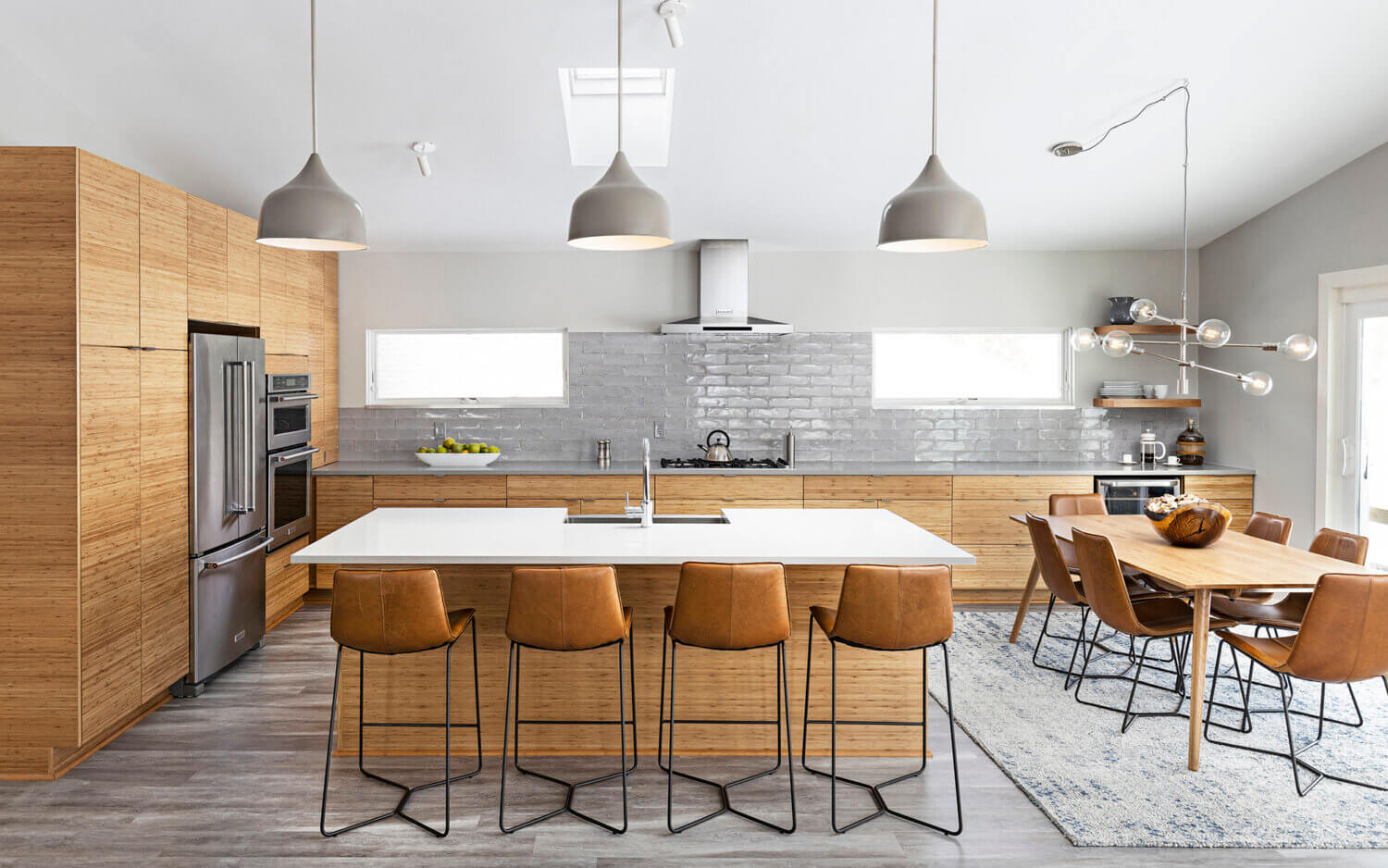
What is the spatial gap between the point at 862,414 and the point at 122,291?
4.71 meters

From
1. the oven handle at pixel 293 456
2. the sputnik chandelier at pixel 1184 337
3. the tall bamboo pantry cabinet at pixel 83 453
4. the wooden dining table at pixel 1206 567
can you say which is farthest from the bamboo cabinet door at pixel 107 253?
the sputnik chandelier at pixel 1184 337

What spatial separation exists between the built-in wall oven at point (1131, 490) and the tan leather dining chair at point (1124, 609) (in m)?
1.82

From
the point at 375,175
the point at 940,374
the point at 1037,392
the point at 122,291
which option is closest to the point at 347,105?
the point at 375,175

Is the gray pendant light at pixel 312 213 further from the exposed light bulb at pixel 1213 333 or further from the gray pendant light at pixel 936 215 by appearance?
the exposed light bulb at pixel 1213 333

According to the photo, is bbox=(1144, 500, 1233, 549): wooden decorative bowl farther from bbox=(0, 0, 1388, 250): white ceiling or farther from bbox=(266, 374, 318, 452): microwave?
bbox=(266, 374, 318, 452): microwave

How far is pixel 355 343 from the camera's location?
6262 mm

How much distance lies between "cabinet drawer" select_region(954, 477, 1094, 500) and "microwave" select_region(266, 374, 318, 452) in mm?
4277

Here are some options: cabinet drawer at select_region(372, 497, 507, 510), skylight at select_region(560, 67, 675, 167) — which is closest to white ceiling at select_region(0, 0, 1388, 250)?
skylight at select_region(560, 67, 675, 167)

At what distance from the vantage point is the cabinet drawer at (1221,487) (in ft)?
18.4

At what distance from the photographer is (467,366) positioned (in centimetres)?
641

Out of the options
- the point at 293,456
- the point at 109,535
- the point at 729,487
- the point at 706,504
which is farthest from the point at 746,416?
the point at 109,535

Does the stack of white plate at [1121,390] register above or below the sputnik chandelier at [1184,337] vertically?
below

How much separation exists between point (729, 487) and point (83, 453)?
3.59 meters

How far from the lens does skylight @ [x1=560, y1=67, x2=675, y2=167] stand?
4742 millimetres
